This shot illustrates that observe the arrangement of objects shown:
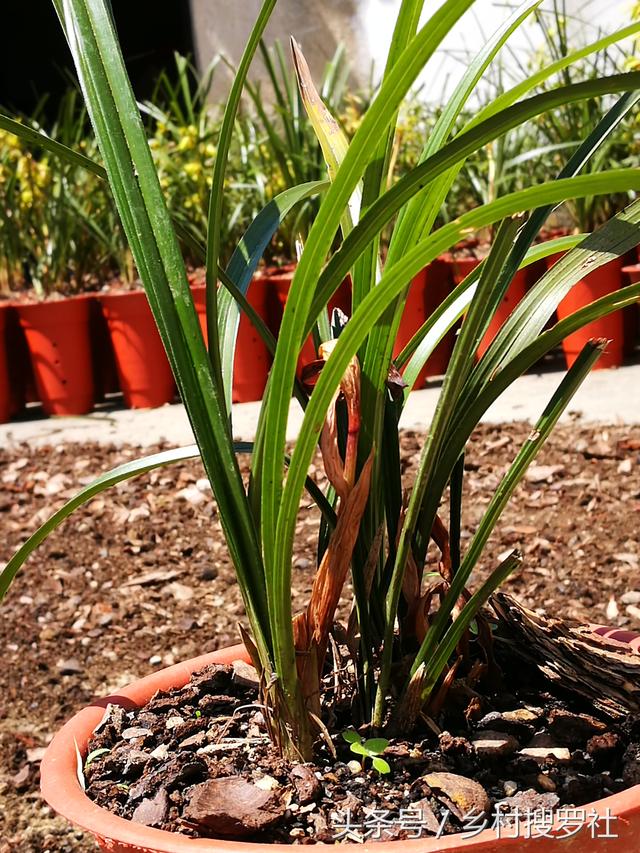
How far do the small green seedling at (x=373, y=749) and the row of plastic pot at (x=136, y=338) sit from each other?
2.31 meters

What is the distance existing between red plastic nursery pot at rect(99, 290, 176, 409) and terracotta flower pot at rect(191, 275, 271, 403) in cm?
19

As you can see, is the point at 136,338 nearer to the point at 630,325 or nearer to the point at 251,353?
the point at 251,353

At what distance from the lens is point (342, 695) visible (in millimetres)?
906

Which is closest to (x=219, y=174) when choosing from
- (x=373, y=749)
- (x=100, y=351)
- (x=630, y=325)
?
(x=373, y=749)

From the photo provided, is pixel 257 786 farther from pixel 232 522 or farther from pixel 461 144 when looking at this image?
pixel 461 144

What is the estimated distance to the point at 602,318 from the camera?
2.99 meters

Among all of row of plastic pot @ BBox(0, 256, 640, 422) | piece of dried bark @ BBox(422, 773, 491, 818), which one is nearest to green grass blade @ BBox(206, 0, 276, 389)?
piece of dried bark @ BBox(422, 773, 491, 818)

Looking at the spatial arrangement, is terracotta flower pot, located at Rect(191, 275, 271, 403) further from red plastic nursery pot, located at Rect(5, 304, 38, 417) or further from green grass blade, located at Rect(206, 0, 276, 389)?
green grass blade, located at Rect(206, 0, 276, 389)

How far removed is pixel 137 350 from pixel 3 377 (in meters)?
0.50

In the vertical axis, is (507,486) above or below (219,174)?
below

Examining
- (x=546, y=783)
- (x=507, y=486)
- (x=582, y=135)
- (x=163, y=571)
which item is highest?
(x=582, y=135)

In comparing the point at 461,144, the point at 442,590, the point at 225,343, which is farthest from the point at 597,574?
the point at 461,144

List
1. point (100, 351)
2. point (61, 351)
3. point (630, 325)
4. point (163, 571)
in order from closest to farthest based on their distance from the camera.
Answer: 1. point (163, 571)
2. point (630, 325)
3. point (61, 351)
4. point (100, 351)

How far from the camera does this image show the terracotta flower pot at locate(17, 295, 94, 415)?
3371mm
